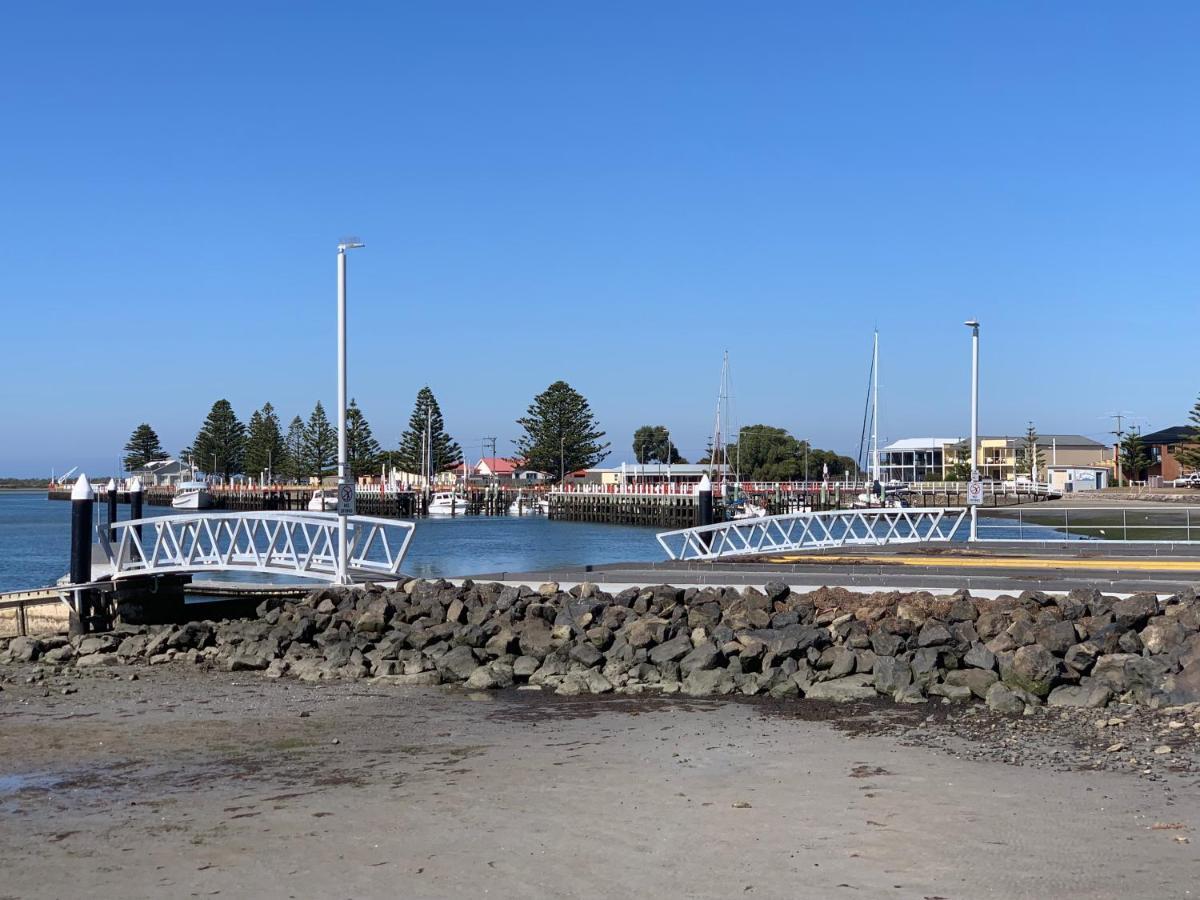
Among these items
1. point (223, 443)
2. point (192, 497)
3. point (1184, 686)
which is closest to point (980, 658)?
point (1184, 686)

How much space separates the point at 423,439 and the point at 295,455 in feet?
98.4

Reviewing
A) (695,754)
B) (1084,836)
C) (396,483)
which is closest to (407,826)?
(695,754)

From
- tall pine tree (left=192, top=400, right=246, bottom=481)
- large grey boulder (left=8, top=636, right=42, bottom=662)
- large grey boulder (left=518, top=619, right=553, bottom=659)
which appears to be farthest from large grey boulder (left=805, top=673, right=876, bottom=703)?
tall pine tree (left=192, top=400, right=246, bottom=481)

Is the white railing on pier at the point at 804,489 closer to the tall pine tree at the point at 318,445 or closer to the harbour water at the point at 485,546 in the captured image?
the harbour water at the point at 485,546

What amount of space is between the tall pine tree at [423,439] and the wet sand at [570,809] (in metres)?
137

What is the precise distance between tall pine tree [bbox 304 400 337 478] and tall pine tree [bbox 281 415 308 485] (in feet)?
5.96

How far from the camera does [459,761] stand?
1466 centimetres

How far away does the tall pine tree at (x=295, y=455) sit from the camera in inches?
6681

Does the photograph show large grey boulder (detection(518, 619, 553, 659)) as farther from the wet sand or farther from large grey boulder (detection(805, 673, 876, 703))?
large grey boulder (detection(805, 673, 876, 703))

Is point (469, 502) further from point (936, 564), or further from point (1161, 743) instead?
point (1161, 743)

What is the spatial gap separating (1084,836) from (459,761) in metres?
6.80

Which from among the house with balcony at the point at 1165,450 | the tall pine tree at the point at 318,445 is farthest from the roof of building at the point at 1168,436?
the tall pine tree at the point at 318,445

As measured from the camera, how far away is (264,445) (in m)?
184

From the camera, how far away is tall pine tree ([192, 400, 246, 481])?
623 ft
